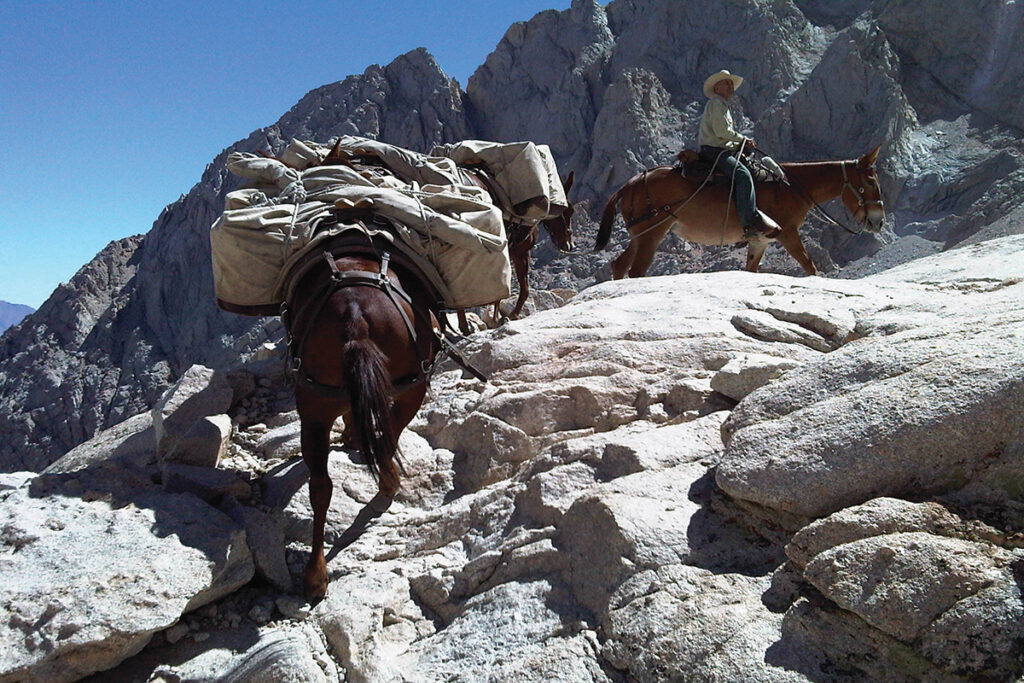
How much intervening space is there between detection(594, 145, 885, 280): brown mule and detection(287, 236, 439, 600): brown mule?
682cm

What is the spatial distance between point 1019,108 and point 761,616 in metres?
35.8

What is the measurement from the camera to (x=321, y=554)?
3789 millimetres

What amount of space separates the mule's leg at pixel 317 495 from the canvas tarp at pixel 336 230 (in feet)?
3.41

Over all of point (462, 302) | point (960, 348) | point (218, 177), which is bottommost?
point (960, 348)

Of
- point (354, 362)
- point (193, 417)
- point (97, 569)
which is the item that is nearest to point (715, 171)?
point (193, 417)

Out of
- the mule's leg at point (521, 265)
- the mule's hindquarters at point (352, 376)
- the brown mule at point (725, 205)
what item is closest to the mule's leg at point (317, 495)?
the mule's hindquarters at point (352, 376)

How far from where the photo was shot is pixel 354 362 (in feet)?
11.8

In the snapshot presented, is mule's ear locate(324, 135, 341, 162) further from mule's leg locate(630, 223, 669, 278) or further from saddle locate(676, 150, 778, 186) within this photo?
saddle locate(676, 150, 778, 186)

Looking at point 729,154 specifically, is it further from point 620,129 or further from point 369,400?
point 620,129

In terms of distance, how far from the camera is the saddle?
10.2m

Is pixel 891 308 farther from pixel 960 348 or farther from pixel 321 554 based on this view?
pixel 321 554

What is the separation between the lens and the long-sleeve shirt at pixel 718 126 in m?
9.78

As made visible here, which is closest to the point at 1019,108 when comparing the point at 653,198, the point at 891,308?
the point at 653,198

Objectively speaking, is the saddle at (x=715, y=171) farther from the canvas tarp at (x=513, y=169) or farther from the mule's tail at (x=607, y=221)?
the canvas tarp at (x=513, y=169)
